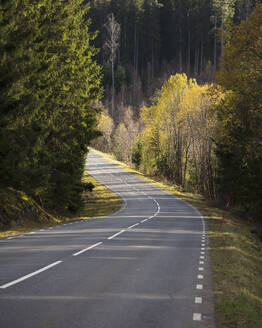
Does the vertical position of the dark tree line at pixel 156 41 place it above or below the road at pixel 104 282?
above

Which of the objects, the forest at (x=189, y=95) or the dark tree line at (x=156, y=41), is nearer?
the forest at (x=189, y=95)

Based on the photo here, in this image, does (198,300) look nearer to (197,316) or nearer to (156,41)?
(197,316)

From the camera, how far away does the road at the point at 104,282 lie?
244 inches

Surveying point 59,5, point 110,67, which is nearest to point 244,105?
point 59,5

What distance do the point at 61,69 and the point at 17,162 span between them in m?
7.89

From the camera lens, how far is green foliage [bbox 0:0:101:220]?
1859 cm

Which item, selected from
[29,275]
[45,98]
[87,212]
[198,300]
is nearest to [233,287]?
[198,300]

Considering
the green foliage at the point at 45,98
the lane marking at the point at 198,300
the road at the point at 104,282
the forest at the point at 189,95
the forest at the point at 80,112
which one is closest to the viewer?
the road at the point at 104,282

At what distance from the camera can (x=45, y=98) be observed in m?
21.5

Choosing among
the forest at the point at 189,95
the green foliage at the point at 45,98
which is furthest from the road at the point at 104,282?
the forest at the point at 189,95

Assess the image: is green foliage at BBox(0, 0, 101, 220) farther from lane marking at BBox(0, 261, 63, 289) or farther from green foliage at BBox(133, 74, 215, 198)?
green foliage at BBox(133, 74, 215, 198)

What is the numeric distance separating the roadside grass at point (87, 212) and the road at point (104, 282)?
5507 mm

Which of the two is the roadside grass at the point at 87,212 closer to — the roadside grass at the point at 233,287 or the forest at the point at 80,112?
the forest at the point at 80,112

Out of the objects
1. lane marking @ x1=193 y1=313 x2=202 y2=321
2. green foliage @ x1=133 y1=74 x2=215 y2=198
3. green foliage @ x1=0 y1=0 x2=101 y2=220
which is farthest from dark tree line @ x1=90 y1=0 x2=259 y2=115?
lane marking @ x1=193 y1=313 x2=202 y2=321
